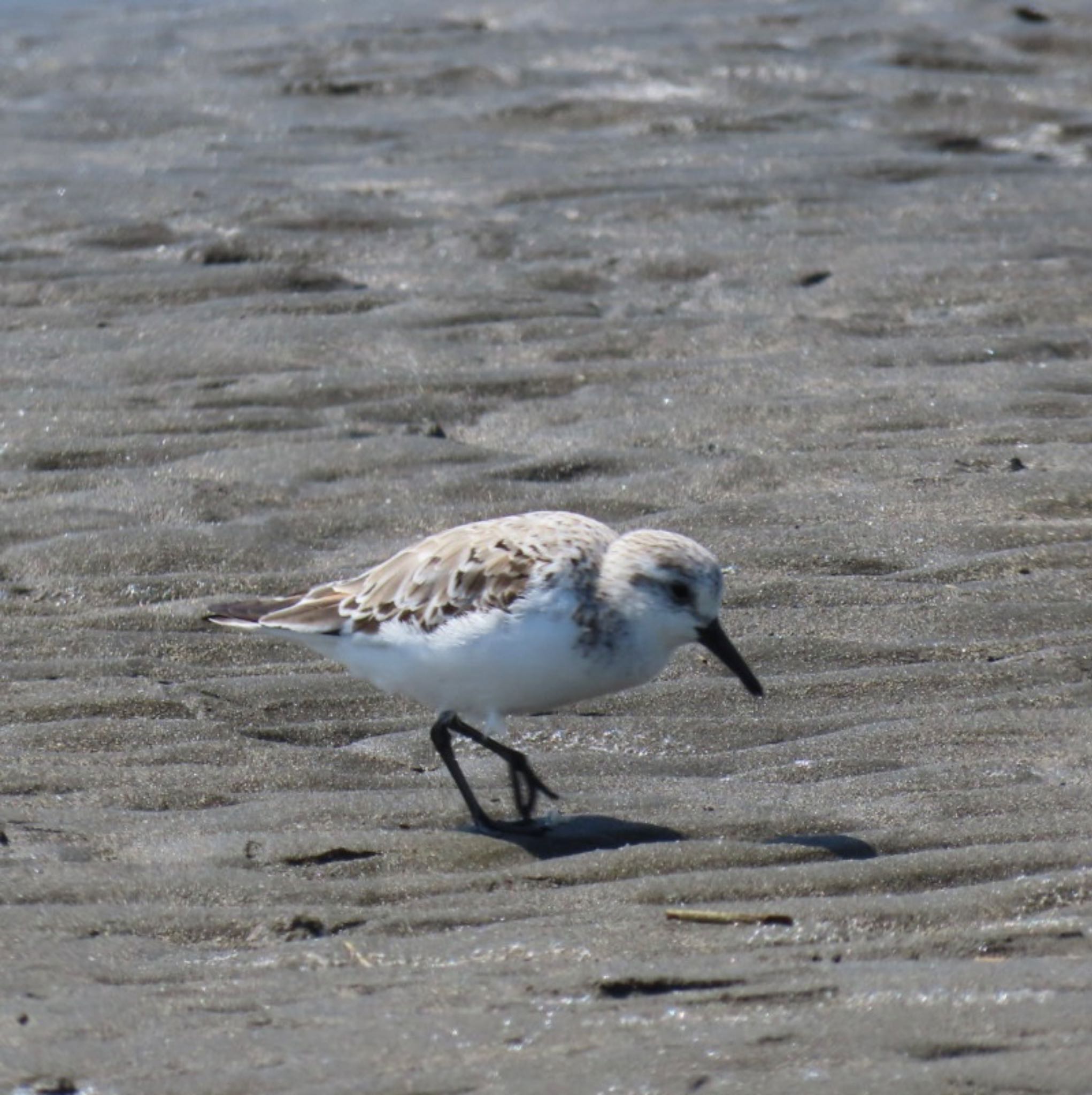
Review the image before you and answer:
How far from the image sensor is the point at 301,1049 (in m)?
3.33

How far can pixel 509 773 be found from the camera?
16.7ft

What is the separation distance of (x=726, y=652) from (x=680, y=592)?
0.80ft

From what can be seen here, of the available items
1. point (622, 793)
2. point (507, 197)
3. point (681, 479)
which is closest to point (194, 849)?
point (622, 793)

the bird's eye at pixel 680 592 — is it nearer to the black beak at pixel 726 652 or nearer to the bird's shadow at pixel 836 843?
the black beak at pixel 726 652

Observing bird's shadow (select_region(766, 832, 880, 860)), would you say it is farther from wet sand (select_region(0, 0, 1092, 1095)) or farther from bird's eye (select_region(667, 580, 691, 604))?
bird's eye (select_region(667, 580, 691, 604))

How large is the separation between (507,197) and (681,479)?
342 centimetres

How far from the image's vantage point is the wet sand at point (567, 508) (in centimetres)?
355

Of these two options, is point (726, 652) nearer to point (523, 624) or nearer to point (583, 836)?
point (523, 624)

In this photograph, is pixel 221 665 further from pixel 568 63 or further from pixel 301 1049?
pixel 568 63

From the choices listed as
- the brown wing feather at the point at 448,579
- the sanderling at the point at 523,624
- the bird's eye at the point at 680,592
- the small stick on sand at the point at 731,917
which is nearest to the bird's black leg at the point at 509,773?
the sanderling at the point at 523,624

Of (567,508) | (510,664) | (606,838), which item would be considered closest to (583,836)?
(606,838)

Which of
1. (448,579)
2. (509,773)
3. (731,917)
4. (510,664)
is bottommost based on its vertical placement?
(509,773)

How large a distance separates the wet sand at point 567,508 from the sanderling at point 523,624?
0.23 meters

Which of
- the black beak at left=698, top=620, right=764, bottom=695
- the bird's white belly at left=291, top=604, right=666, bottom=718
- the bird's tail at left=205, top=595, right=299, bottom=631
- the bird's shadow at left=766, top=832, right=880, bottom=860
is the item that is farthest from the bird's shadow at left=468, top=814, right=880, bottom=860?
the bird's tail at left=205, top=595, right=299, bottom=631
